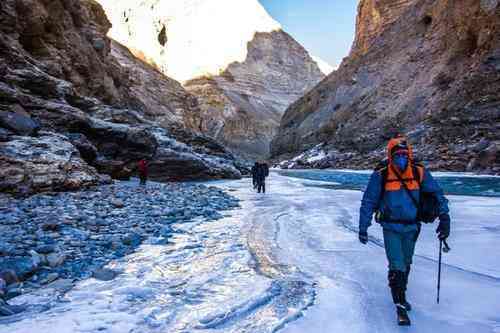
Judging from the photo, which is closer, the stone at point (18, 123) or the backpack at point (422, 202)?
the backpack at point (422, 202)

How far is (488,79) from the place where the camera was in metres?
35.0

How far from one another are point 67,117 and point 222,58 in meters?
133

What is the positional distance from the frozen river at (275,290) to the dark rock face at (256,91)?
3069 inches

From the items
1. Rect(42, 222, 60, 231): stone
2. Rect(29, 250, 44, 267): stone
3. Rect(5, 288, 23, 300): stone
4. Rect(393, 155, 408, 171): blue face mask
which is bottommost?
A: Rect(5, 288, 23, 300): stone

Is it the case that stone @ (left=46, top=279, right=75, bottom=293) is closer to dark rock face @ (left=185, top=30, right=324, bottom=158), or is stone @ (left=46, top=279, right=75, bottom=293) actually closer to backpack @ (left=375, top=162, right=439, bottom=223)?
backpack @ (left=375, top=162, right=439, bottom=223)

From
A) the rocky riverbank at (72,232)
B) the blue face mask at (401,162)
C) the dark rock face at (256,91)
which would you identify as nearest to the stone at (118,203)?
the rocky riverbank at (72,232)

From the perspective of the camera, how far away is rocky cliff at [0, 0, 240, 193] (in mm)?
13047

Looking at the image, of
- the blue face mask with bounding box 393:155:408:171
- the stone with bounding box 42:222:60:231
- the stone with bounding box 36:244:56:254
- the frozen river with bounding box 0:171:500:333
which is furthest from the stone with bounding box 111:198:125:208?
the blue face mask with bounding box 393:155:408:171

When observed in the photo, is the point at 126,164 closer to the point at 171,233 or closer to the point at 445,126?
the point at 171,233

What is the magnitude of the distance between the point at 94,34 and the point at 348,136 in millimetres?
34125

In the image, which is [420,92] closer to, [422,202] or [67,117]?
[67,117]

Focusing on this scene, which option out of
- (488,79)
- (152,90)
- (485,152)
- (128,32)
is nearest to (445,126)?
(488,79)

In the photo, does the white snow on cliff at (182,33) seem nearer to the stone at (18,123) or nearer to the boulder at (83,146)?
the boulder at (83,146)

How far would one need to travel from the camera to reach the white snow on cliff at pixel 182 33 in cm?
13600
